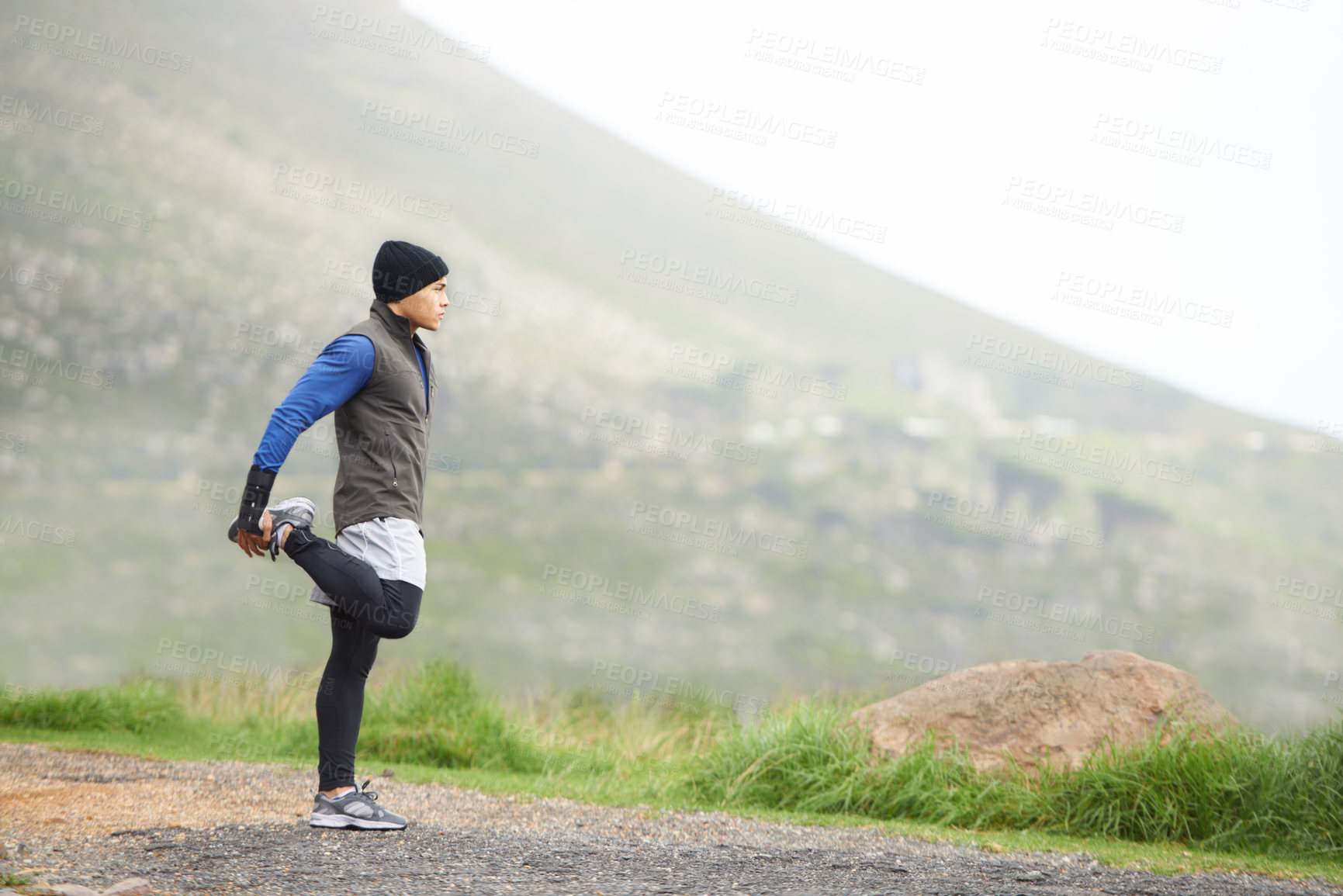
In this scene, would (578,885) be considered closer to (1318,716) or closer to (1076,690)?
(1076,690)

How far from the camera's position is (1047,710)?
5.27 metres

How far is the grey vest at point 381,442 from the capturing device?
3.62 meters

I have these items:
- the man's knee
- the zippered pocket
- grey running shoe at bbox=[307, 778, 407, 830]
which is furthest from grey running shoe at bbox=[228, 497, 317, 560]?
grey running shoe at bbox=[307, 778, 407, 830]

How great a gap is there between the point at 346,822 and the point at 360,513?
1.13 m

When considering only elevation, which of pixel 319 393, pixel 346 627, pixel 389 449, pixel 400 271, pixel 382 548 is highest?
pixel 400 271

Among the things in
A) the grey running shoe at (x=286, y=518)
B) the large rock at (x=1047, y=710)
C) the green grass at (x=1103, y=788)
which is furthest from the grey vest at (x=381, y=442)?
the large rock at (x=1047, y=710)

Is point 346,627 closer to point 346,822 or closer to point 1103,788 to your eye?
point 346,822

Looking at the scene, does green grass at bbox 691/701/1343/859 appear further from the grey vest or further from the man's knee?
the grey vest

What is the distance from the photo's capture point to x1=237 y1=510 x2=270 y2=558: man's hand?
11.1ft

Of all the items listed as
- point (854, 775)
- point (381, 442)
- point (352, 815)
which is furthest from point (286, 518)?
point (854, 775)

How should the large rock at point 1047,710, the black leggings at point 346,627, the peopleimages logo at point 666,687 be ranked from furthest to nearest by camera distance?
the peopleimages logo at point 666,687
the large rock at point 1047,710
the black leggings at point 346,627

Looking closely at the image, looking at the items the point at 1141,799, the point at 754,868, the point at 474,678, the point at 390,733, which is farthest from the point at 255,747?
the point at 1141,799

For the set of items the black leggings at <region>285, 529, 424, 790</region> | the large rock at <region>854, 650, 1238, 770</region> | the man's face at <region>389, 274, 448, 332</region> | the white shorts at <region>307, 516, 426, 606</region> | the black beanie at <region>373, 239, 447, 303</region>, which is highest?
the black beanie at <region>373, 239, 447, 303</region>

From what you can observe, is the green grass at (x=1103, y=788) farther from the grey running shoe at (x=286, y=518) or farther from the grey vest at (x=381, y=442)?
the grey running shoe at (x=286, y=518)
